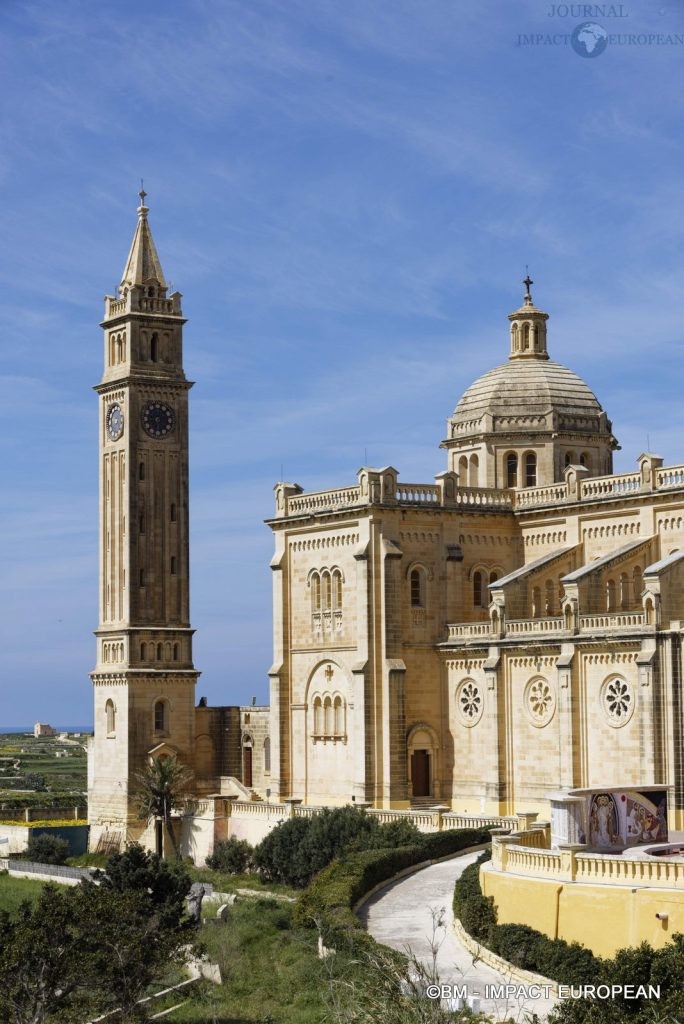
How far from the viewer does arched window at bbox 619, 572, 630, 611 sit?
190 feet

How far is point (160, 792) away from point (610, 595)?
19207 millimetres

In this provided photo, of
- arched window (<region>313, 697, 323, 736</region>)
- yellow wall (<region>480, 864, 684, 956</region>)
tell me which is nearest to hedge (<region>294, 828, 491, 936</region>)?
yellow wall (<region>480, 864, 684, 956</region>)

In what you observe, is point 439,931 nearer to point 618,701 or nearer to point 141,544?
point 618,701

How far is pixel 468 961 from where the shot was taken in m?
38.1

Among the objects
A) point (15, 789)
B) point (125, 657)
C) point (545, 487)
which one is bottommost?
point (15, 789)

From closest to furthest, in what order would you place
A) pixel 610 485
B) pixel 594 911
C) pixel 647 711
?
pixel 594 911, pixel 647 711, pixel 610 485

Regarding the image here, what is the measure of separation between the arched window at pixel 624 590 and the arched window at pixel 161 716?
2062 cm

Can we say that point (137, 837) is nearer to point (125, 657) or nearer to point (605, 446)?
point (125, 657)

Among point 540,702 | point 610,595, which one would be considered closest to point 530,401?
point 610,595

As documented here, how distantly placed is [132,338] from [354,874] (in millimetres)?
31378

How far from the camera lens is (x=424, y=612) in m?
62.5

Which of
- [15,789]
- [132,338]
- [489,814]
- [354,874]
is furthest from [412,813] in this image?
[15,789]

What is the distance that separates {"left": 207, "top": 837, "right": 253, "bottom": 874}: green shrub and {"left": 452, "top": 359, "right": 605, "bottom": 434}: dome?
1683cm

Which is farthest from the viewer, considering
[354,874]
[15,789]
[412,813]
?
[15,789]
